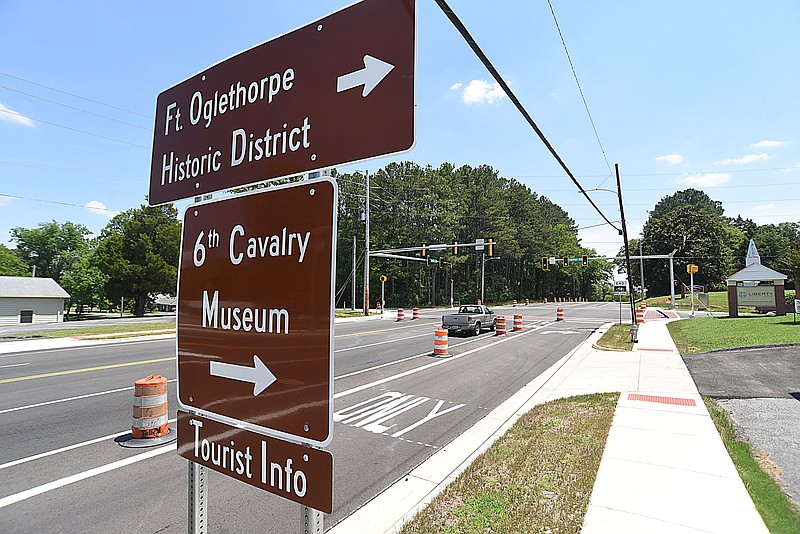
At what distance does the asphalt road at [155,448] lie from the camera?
4297mm

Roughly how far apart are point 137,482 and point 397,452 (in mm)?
3209

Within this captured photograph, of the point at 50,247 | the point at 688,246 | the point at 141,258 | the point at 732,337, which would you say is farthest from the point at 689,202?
the point at 50,247

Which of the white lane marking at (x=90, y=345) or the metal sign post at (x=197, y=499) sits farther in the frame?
the white lane marking at (x=90, y=345)

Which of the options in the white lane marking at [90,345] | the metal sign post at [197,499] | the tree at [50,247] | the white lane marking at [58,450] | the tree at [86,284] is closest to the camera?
the metal sign post at [197,499]

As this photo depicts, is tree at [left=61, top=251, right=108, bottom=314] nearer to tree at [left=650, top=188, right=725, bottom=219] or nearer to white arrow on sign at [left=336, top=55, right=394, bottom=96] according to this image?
white arrow on sign at [left=336, top=55, right=394, bottom=96]

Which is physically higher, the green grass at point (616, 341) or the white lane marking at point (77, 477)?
the white lane marking at point (77, 477)

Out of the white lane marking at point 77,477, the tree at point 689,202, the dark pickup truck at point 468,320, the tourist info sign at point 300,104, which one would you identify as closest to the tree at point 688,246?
the tree at point 689,202

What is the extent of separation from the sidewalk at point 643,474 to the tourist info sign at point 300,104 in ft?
11.6

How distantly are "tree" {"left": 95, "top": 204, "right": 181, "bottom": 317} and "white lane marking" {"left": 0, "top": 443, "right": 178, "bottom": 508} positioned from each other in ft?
162

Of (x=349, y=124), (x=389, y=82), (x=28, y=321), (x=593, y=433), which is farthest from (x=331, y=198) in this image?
(x=28, y=321)

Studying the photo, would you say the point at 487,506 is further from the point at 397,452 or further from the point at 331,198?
the point at 331,198

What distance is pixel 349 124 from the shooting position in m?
1.54

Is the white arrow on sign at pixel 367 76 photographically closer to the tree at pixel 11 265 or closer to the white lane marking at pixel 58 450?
the white lane marking at pixel 58 450

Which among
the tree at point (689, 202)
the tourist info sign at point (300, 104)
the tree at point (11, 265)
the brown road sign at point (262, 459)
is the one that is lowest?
the brown road sign at point (262, 459)
